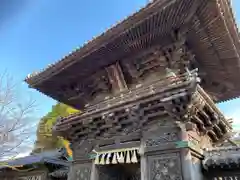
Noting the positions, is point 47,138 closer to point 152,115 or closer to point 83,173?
point 83,173

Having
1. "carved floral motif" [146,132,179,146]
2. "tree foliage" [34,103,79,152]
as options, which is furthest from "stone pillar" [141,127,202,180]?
"tree foliage" [34,103,79,152]

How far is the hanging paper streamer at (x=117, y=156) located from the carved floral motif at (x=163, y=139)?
0.45 metres

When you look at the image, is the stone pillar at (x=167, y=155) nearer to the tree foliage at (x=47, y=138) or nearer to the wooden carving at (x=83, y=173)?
the wooden carving at (x=83, y=173)

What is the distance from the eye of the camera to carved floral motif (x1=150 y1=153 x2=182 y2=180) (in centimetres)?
475

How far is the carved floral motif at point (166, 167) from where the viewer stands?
475 centimetres

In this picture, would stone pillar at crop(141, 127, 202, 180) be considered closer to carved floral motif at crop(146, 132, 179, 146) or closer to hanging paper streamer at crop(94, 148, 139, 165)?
carved floral motif at crop(146, 132, 179, 146)

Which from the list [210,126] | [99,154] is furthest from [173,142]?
[99,154]

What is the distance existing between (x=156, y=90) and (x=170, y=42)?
182 cm

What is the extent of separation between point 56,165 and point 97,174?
544cm

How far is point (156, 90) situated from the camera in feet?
17.4

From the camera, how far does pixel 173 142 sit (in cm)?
504

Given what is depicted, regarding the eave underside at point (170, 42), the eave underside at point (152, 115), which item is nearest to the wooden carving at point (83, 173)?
the eave underside at point (152, 115)

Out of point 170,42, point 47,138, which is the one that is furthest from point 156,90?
point 47,138

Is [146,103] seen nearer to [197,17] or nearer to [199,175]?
[199,175]
